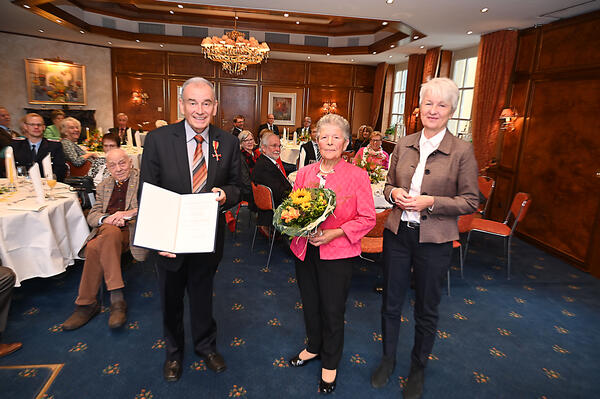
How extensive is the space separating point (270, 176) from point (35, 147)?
10.4ft

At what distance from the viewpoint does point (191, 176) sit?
7.01ft

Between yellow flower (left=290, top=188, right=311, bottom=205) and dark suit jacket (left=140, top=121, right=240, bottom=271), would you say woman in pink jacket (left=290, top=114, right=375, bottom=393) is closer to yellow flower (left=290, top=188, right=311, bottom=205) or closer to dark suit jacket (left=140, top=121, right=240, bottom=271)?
yellow flower (left=290, top=188, right=311, bottom=205)

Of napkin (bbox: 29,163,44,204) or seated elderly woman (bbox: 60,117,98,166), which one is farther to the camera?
seated elderly woman (bbox: 60,117,98,166)

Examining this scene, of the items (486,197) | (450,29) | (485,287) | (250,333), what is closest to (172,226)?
(250,333)

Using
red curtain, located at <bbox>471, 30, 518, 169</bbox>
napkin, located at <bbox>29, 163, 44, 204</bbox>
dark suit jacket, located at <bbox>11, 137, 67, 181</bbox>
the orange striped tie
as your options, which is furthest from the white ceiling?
the orange striped tie

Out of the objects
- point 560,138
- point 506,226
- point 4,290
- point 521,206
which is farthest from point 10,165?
point 560,138

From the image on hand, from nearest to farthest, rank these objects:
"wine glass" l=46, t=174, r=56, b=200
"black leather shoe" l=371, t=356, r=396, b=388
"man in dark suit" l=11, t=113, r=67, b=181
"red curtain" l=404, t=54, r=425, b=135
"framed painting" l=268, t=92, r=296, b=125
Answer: "black leather shoe" l=371, t=356, r=396, b=388 → "wine glass" l=46, t=174, r=56, b=200 → "man in dark suit" l=11, t=113, r=67, b=181 → "red curtain" l=404, t=54, r=425, b=135 → "framed painting" l=268, t=92, r=296, b=125

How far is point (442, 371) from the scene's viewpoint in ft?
8.80

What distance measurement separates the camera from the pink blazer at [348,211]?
84.4 inches

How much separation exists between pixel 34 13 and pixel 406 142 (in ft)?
28.8

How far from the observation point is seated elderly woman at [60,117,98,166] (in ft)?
17.9

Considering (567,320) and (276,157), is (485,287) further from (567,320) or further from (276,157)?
(276,157)

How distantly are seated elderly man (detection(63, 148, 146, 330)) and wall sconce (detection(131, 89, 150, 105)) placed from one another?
10.1m

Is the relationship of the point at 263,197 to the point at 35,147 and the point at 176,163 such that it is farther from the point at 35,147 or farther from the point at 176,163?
the point at 35,147
